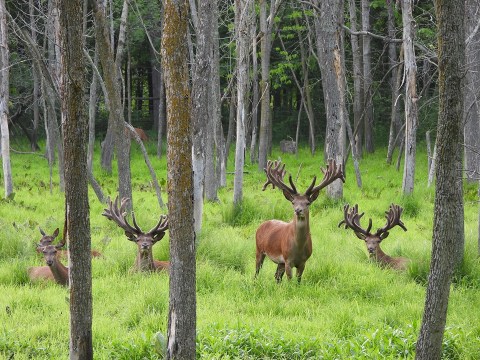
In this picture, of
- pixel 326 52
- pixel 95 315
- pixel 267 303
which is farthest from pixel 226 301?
pixel 326 52

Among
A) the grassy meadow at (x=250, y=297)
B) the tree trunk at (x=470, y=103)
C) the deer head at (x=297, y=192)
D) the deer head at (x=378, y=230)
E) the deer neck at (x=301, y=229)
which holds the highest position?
the tree trunk at (x=470, y=103)

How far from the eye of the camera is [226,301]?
8.60m

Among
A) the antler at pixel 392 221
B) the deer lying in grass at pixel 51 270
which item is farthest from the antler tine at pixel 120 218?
the antler at pixel 392 221

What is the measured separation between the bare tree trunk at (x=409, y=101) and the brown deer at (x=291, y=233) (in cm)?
599

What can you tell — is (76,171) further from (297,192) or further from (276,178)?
(276,178)

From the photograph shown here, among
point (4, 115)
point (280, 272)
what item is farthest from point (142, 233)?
point (4, 115)

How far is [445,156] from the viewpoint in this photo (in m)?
5.55

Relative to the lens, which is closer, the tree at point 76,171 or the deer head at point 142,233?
the tree at point 76,171

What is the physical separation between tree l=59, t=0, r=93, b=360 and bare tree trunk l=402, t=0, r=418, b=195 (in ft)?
35.9

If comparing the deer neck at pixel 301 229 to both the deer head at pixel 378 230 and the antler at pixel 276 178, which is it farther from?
the deer head at pixel 378 230

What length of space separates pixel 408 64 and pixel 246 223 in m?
5.28

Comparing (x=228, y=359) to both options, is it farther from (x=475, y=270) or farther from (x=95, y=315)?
(x=475, y=270)

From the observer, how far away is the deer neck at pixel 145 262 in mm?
9852

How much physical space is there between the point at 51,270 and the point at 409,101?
9.37 m
